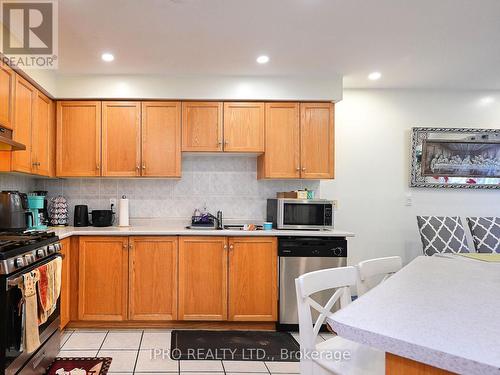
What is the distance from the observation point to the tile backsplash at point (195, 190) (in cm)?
368

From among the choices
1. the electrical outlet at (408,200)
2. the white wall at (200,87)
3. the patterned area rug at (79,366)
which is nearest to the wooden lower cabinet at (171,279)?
the patterned area rug at (79,366)

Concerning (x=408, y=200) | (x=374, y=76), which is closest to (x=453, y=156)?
(x=408, y=200)

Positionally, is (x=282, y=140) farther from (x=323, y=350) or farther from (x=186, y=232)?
(x=323, y=350)

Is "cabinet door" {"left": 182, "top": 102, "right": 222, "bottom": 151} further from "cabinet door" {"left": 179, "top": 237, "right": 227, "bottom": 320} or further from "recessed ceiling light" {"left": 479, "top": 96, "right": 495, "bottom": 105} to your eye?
"recessed ceiling light" {"left": 479, "top": 96, "right": 495, "bottom": 105}

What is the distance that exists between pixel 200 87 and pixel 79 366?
2555 millimetres

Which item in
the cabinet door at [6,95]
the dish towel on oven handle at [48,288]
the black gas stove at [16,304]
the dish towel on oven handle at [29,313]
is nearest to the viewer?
the black gas stove at [16,304]

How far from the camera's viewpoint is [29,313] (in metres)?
1.93

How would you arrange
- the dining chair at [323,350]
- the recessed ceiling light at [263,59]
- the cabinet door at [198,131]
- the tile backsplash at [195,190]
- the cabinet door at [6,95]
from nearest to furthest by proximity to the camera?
Result: the dining chair at [323,350] < the cabinet door at [6,95] < the recessed ceiling light at [263,59] < the cabinet door at [198,131] < the tile backsplash at [195,190]

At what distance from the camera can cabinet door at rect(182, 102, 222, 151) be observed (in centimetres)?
341

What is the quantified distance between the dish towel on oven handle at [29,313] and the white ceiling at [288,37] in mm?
1708

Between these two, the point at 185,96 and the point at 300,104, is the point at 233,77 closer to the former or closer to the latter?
the point at 185,96

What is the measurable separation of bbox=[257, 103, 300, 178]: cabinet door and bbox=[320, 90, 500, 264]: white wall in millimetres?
669

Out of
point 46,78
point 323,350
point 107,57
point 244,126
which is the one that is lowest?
point 323,350

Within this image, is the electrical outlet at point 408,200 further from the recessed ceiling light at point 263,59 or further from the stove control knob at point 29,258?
the stove control knob at point 29,258
